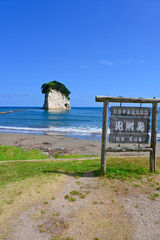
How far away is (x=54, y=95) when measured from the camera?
352 feet

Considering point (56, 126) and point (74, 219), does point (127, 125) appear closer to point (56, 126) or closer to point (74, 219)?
point (74, 219)

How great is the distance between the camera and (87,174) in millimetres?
7270

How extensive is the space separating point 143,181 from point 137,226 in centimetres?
253

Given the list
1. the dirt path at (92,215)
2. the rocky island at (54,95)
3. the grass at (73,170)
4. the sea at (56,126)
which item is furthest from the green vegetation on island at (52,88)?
the dirt path at (92,215)

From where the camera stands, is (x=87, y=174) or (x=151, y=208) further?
(x=87, y=174)

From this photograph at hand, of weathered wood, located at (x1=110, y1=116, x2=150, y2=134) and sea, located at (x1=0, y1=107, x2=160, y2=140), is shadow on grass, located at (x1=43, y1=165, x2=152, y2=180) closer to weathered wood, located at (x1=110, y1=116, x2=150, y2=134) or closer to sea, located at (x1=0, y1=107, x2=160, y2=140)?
weathered wood, located at (x1=110, y1=116, x2=150, y2=134)

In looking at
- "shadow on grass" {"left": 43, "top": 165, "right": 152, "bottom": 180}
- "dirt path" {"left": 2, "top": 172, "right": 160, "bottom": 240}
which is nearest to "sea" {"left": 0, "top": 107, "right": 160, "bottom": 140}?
"shadow on grass" {"left": 43, "top": 165, "right": 152, "bottom": 180}

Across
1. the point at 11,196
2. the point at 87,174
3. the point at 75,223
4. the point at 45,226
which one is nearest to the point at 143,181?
the point at 87,174

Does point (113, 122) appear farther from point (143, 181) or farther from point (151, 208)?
point (151, 208)

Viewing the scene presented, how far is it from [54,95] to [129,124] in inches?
4030

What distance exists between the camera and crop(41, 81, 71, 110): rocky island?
339ft

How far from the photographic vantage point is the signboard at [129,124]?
7148mm

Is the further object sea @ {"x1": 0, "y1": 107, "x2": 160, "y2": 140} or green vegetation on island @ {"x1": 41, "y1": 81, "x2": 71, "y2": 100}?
green vegetation on island @ {"x1": 41, "y1": 81, "x2": 71, "y2": 100}

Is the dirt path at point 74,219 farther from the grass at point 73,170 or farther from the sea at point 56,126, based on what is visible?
the sea at point 56,126
